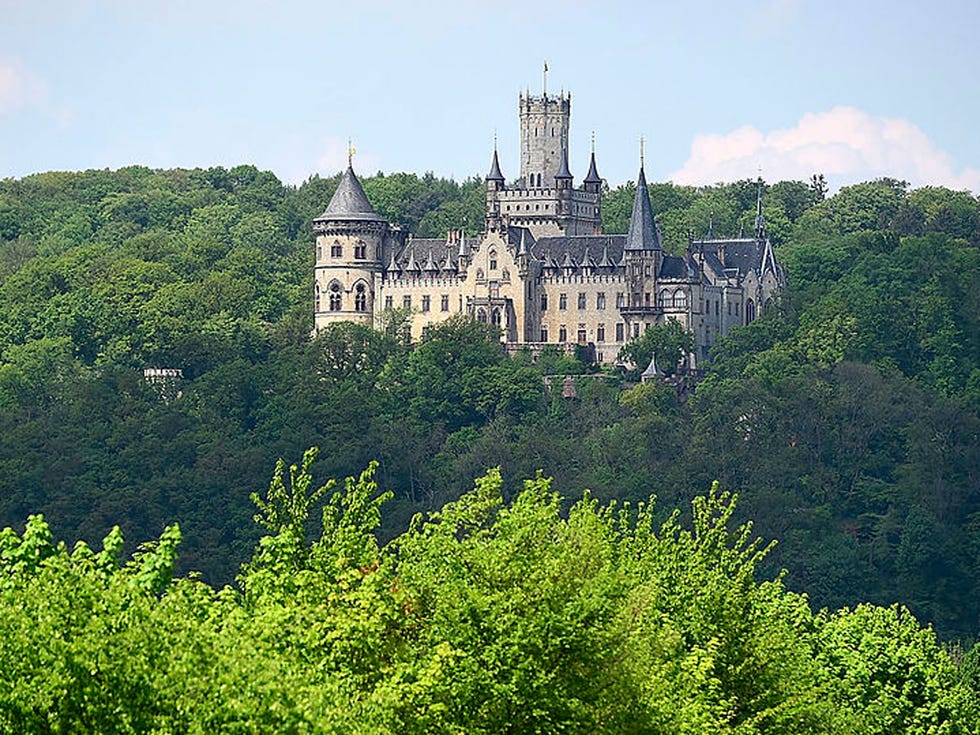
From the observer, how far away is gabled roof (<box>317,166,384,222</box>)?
473ft

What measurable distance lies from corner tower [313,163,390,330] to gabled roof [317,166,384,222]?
0.34ft

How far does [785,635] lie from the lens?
51.2m

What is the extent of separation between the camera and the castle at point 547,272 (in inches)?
5374

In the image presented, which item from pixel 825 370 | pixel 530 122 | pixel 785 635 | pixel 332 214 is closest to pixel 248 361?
pixel 332 214

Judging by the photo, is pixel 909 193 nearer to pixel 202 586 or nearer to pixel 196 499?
pixel 196 499

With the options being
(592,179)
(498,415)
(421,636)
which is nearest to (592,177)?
(592,179)

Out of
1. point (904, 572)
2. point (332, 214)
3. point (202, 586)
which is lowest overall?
point (904, 572)

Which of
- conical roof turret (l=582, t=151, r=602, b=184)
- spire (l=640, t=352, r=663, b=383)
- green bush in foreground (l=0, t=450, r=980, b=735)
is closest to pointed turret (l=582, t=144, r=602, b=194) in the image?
conical roof turret (l=582, t=151, r=602, b=184)

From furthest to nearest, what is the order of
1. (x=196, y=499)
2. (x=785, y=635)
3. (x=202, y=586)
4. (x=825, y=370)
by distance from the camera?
(x=825, y=370), (x=196, y=499), (x=785, y=635), (x=202, y=586)

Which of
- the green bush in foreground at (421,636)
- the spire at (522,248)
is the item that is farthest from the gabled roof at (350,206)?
the green bush in foreground at (421,636)

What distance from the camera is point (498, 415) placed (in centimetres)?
13912

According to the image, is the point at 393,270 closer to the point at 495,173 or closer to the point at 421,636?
the point at 495,173

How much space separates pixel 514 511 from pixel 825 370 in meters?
93.0

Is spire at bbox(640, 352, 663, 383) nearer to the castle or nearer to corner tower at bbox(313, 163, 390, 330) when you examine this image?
the castle
